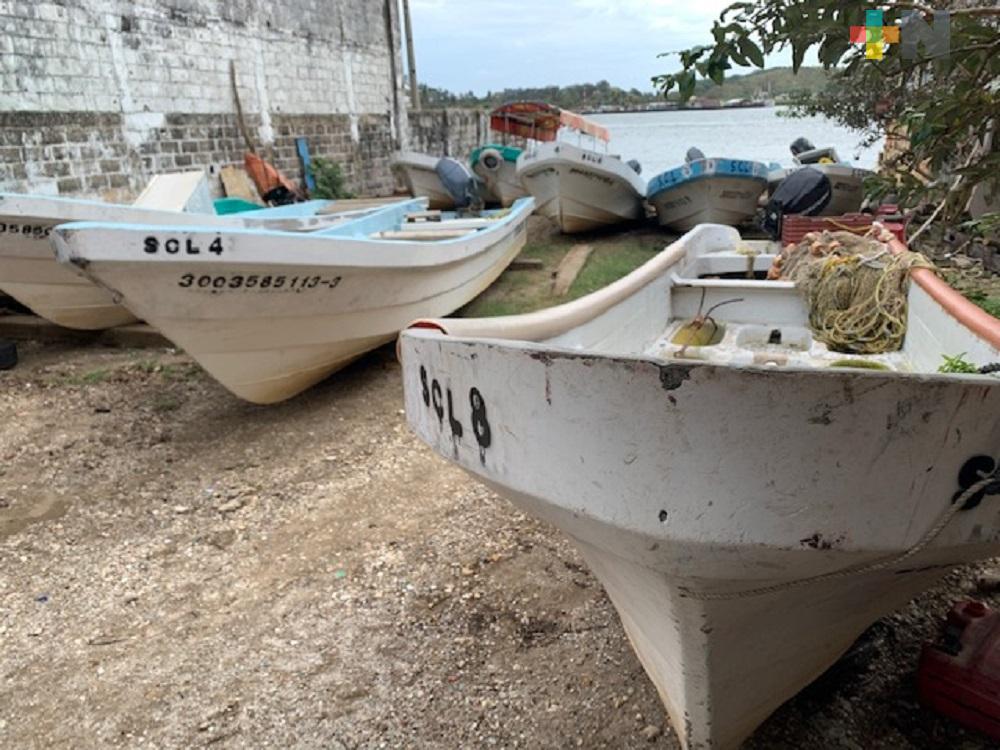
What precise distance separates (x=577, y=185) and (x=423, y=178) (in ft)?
10.2

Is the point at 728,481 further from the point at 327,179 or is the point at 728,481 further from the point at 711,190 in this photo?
the point at 327,179

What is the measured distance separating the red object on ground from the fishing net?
59.9 inches

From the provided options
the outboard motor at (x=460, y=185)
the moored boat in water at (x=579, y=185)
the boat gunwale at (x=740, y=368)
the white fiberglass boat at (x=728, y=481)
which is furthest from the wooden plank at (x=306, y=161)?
the boat gunwale at (x=740, y=368)

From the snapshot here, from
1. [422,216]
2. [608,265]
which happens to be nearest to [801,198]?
[608,265]

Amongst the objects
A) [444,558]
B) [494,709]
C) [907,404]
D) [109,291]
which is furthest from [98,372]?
[907,404]

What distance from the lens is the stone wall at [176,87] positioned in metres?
6.86

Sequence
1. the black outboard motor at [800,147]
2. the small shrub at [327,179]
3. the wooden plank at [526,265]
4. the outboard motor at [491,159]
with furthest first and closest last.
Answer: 1. the black outboard motor at [800,147]
2. the outboard motor at [491,159]
3. the small shrub at [327,179]
4. the wooden plank at [526,265]

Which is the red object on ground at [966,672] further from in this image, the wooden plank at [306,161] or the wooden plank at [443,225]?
the wooden plank at [306,161]

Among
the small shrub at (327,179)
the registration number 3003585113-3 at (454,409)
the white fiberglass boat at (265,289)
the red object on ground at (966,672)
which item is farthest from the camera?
the small shrub at (327,179)

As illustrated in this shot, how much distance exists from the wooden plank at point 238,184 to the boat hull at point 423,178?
2.76 metres

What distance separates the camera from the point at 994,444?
1.26 m

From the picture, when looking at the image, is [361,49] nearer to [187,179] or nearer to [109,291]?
[187,179]

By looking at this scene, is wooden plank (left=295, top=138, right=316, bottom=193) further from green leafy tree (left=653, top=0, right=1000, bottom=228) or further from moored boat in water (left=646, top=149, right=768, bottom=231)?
green leafy tree (left=653, top=0, right=1000, bottom=228)

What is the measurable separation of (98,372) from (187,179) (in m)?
2.32
